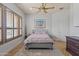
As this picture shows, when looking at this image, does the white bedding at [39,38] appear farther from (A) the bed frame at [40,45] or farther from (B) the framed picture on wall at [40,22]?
(B) the framed picture on wall at [40,22]

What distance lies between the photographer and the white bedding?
199 inches

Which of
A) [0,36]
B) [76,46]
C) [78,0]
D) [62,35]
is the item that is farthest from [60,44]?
[78,0]

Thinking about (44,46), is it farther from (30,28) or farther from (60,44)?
(30,28)

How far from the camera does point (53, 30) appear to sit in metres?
5.52

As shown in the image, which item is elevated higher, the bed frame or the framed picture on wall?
the framed picture on wall

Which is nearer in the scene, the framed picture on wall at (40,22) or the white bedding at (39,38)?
the white bedding at (39,38)

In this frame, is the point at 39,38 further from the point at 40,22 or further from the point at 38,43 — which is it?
the point at 40,22

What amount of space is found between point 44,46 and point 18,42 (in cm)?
150

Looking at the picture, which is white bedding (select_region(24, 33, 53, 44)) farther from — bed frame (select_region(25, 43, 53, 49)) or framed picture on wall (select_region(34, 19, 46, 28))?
framed picture on wall (select_region(34, 19, 46, 28))

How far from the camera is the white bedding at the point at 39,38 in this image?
5.05 meters

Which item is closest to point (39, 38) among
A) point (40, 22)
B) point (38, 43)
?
point (38, 43)

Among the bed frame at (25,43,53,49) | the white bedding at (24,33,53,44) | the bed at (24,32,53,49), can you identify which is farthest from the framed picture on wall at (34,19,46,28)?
the bed frame at (25,43,53,49)

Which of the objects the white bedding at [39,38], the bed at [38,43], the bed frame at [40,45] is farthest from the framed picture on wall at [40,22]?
the bed frame at [40,45]

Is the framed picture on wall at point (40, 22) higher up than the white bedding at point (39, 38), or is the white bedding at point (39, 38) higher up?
the framed picture on wall at point (40, 22)
